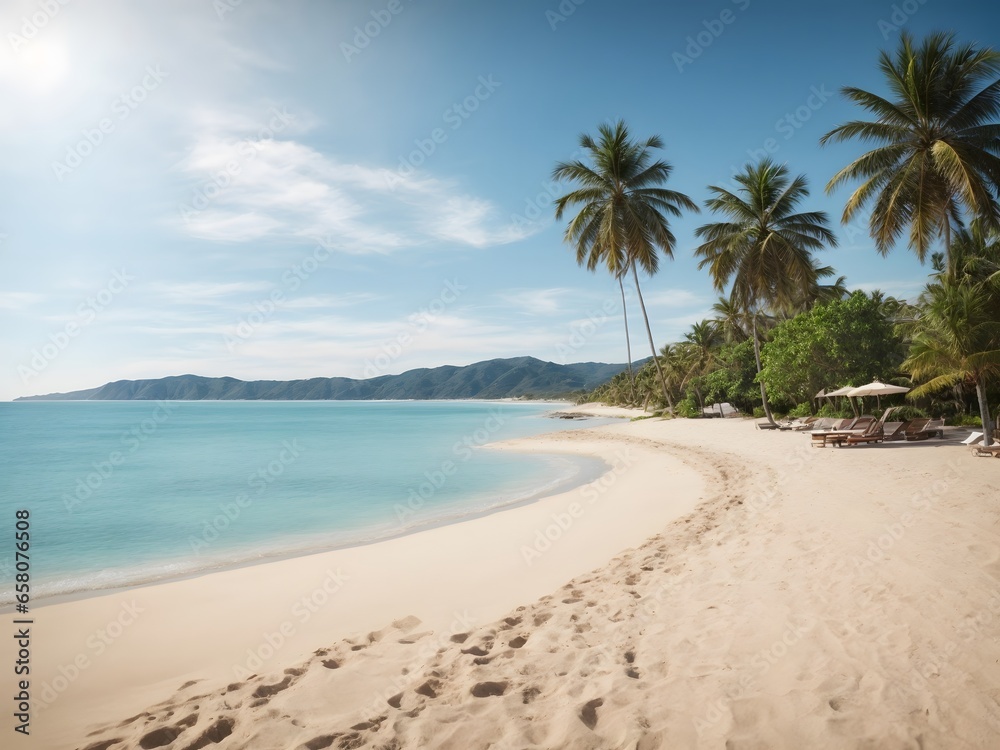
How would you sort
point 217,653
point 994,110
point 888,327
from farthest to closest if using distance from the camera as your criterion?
point 888,327
point 994,110
point 217,653

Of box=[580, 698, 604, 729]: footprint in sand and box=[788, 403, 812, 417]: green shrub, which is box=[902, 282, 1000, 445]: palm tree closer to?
box=[788, 403, 812, 417]: green shrub

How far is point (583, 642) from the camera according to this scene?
158 inches

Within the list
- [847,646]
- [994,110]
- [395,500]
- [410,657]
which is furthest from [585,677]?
[994,110]

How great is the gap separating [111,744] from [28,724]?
1.11 metres

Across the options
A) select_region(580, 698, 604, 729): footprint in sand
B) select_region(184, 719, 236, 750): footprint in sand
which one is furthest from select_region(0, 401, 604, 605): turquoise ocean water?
select_region(580, 698, 604, 729): footprint in sand

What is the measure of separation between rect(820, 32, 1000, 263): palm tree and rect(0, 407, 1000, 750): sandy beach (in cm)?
1181

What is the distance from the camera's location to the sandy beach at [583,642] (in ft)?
9.66

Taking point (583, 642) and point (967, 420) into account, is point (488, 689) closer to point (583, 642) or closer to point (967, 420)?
point (583, 642)

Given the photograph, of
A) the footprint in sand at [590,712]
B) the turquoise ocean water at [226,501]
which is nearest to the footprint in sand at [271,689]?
the footprint in sand at [590,712]

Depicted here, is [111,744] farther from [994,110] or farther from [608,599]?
[994,110]

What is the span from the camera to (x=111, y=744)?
3197 mm

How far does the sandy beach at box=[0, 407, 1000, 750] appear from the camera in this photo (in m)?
2.94

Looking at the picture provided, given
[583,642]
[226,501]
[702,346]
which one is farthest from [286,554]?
[702,346]

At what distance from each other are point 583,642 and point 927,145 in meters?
19.8
